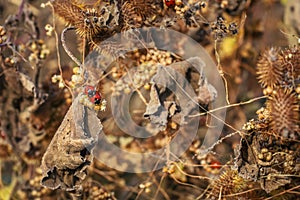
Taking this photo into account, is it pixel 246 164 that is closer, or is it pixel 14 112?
pixel 246 164

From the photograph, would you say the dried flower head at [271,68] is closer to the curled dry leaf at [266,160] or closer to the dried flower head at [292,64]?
the dried flower head at [292,64]

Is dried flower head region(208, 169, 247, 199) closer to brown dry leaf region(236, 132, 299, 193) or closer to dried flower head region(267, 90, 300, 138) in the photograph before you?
brown dry leaf region(236, 132, 299, 193)

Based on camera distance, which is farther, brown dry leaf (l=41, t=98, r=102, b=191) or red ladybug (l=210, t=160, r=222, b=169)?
red ladybug (l=210, t=160, r=222, b=169)

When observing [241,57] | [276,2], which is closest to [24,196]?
[241,57]

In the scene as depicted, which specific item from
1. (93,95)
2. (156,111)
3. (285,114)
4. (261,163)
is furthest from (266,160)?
(93,95)

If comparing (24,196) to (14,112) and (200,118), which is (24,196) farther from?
(200,118)

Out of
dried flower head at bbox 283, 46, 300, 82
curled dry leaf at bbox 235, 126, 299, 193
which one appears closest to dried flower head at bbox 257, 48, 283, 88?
dried flower head at bbox 283, 46, 300, 82
